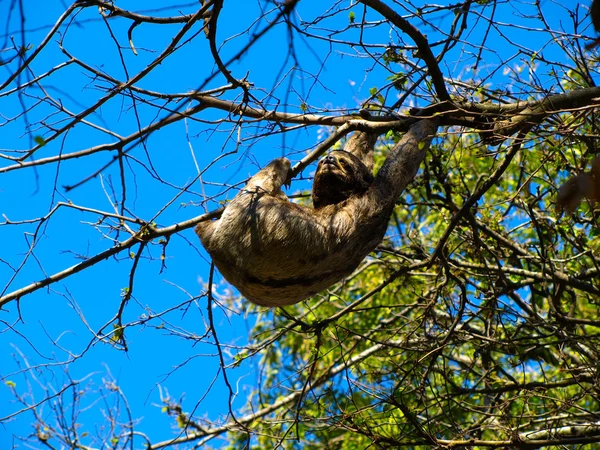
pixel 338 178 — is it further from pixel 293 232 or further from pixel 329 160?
pixel 293 232

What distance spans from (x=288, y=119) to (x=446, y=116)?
1627mm

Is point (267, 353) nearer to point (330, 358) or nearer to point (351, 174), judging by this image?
point (330, 358)

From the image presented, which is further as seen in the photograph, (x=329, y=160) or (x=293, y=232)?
(x=329, y=160)

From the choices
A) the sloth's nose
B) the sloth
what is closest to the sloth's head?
the sloth's nose

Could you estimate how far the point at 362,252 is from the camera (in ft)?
22.9

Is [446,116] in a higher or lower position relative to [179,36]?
higher

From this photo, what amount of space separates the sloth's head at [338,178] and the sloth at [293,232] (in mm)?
301

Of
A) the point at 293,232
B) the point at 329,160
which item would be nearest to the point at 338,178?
the point at 329,160

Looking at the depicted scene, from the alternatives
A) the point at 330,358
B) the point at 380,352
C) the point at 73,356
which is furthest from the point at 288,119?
the point at 330,358

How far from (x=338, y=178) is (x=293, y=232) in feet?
4.57

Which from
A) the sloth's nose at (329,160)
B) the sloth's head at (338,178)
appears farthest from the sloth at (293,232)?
the sloth's nose at (329,160)

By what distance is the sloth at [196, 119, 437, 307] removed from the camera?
21.5 feet

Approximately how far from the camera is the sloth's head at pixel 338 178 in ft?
25.4

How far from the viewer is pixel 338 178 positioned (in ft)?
25.4
